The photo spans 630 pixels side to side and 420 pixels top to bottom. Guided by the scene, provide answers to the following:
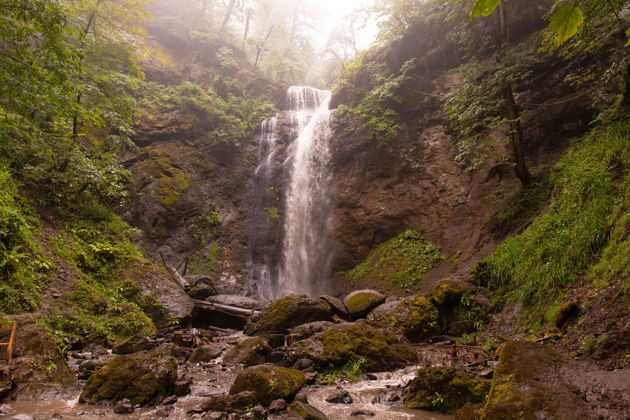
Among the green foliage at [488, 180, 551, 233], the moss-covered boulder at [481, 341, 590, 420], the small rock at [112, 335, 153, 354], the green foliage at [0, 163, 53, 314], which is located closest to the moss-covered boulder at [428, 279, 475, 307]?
the green foliage at [488, 180, 551, 233]

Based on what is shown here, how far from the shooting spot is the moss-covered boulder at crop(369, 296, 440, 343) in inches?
257

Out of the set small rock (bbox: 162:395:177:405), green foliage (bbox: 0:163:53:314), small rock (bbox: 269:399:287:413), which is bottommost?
small rock (bbox: 162:395:177:405)

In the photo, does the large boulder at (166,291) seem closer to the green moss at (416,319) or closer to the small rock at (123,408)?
the small rock at (123,408)

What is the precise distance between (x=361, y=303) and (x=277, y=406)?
16.9 feet

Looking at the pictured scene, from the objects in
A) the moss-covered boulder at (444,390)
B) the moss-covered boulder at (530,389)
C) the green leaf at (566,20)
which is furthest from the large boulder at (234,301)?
the green leaf at (566,20)

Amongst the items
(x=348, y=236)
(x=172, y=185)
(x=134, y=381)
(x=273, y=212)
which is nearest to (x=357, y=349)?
(x=134, y=381)

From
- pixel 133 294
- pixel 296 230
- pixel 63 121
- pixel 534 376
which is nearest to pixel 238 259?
pixel 296 230

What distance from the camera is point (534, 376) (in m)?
2.46

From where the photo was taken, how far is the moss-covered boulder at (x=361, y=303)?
8.17 metres

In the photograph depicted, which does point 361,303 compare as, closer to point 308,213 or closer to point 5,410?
point 5,410

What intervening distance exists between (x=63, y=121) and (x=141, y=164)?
563 cm

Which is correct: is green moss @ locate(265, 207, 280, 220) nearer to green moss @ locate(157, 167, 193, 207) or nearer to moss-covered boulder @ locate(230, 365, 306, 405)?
green moss @ locate(157, 167, 193, 207)

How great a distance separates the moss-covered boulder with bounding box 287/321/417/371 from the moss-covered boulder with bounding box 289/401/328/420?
5.67 feet

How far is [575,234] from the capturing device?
17.2 feet
